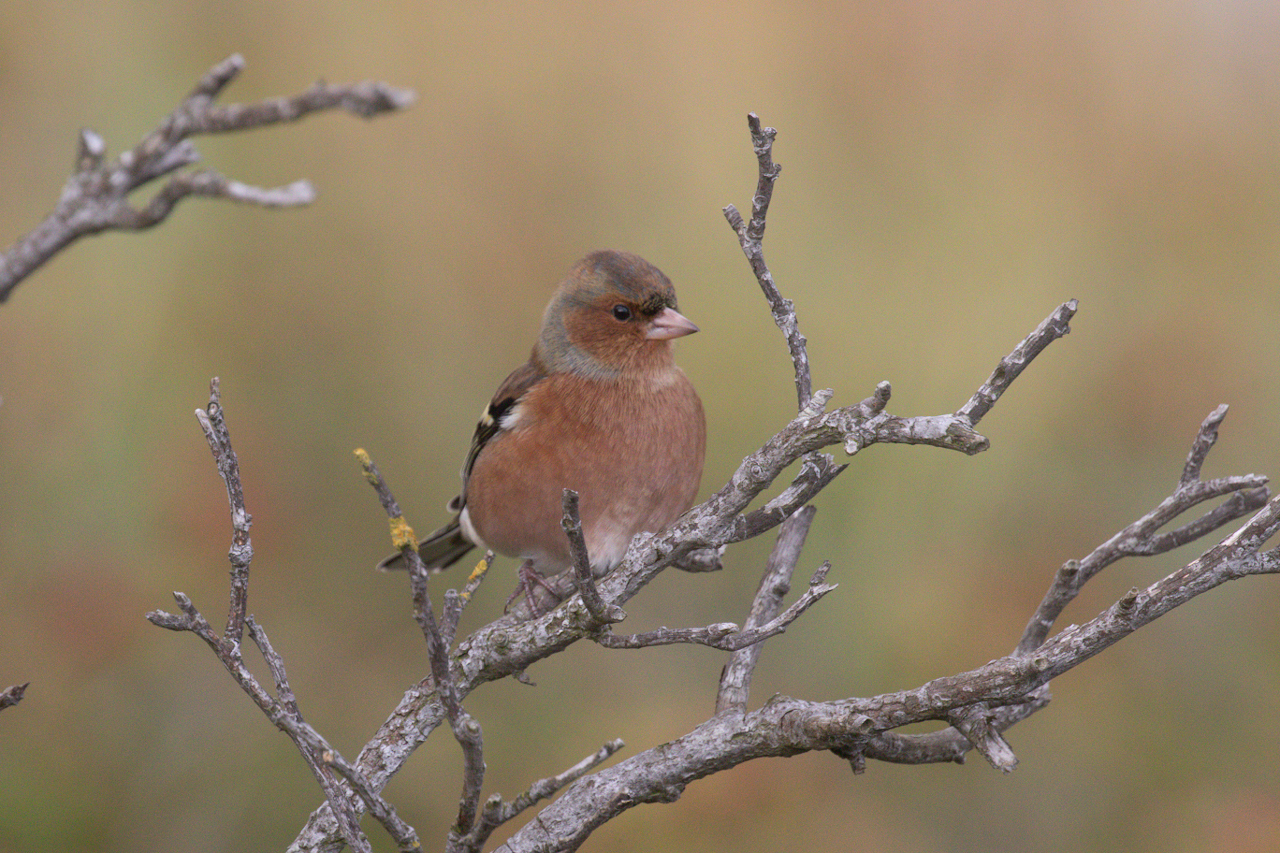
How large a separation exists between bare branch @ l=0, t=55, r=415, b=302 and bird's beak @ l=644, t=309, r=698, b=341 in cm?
184

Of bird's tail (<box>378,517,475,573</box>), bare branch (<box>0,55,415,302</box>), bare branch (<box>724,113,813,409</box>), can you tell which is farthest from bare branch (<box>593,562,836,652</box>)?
bird's tail (<box>378,517,475,573</box>)

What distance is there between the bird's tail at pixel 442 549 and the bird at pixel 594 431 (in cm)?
35

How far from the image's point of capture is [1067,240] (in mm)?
4262

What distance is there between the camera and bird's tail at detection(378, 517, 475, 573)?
11.8ft

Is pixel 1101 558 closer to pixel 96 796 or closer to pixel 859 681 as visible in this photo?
pixel 859 681

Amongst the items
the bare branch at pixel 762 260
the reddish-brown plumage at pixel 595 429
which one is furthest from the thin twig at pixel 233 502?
the reddish-brown plumage at pixel 595 429

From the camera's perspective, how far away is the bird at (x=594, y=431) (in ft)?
9.12

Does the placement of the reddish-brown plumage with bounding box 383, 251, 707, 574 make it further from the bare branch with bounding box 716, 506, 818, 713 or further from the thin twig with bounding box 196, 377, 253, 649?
the thin twig with bounding box 196, 377, 253, 649

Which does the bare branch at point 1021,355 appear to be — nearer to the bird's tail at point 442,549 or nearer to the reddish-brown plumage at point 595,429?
the reddish-brown plumage at point 595,429

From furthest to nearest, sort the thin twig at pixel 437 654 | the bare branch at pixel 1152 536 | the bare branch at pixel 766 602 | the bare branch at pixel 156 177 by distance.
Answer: the bare branch at pixel 766 602 < the bare branch at pixel 1152 536 < the thin twig at pixel 437 654 < the bare branch at pixel 156 177

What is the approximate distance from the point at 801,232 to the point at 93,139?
330 centimetres

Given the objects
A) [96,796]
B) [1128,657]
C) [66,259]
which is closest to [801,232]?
[1128,657]

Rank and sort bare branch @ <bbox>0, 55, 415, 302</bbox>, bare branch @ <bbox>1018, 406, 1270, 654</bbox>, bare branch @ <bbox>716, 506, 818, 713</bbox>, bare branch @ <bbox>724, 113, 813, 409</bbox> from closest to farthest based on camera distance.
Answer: bare branch @ <bbox>0, 55, 415, 302</bbox> < bare branch @ <bbox>724, 113, 813, 409</bbox> < bare branch @ <bbox>1018, 406, 1270, 654</bbox> < bare branch @ <bbox>716, 506, 818, 713</bbox>

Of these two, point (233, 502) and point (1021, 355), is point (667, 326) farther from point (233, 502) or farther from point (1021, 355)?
point (233, 502)
